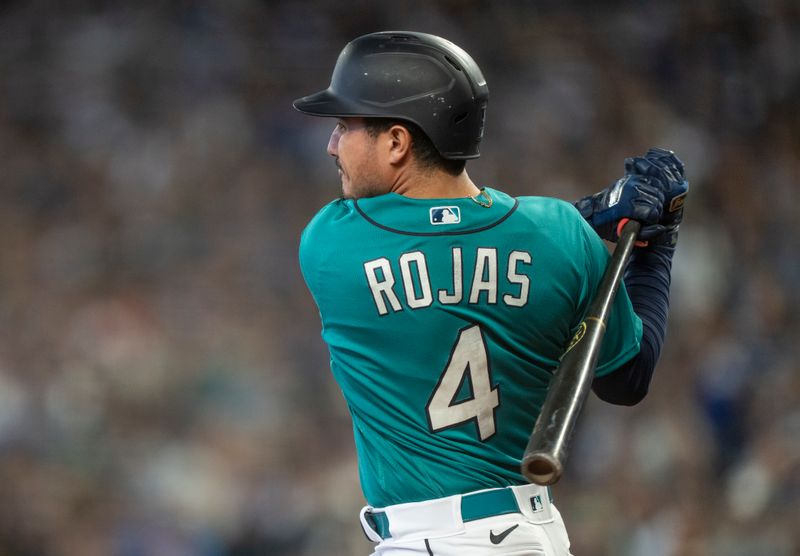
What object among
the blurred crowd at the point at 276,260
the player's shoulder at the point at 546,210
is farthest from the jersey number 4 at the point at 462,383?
the blurred crowd at the point at 276,260

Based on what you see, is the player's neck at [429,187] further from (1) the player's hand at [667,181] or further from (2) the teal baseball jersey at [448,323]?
(1) the player's hand at [667,181]

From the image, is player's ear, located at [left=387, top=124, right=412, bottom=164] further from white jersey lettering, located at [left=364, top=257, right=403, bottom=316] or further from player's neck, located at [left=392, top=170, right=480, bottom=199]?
white jersey lettering, located at [left=364, top=257, right=403, bottom=316]

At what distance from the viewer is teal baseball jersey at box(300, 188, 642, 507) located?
1829 mm

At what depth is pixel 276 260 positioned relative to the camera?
5289 mm

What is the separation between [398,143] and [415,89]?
11 centimetres

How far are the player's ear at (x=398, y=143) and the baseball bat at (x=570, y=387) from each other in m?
0.46

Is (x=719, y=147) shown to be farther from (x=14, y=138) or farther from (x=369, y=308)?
(x=369, y=308)

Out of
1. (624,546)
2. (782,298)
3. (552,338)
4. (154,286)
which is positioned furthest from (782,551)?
(552,338)

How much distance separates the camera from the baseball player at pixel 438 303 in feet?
6.00

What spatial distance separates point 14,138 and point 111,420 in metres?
1.55

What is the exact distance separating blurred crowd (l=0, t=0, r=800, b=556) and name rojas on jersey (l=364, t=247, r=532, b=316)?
3.13m

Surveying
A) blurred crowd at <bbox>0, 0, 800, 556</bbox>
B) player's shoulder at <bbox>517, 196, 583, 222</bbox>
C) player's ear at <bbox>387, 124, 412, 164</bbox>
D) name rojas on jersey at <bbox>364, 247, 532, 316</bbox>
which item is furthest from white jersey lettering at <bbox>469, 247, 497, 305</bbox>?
blurred crowd at <bbox>0, 0, 800, 556</bbox>

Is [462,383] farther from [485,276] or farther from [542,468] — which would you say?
[542,468]

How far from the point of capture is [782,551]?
204 inches
